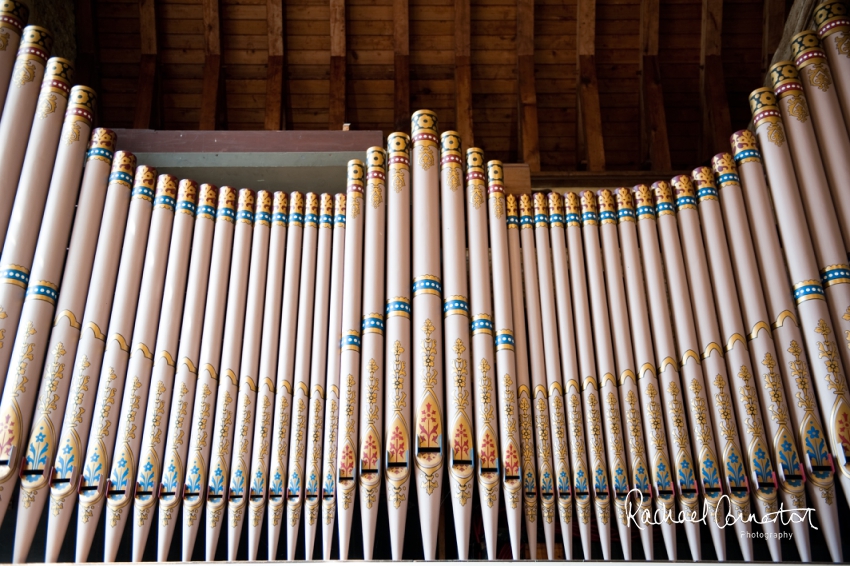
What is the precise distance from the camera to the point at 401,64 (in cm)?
655

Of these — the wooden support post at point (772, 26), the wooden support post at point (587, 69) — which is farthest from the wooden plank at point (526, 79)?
the wooden support post at point (772, 26)

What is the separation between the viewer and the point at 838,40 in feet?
13.3

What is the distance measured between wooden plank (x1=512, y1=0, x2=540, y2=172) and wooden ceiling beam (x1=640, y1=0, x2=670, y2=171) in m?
0.88

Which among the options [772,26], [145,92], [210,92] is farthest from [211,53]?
[772,26]

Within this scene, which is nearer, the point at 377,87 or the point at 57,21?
the point at 57,21

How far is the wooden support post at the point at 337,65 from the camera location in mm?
6387

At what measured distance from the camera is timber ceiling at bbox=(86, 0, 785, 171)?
6.49m

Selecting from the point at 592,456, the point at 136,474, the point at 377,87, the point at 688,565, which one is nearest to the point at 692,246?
the point at 592,456

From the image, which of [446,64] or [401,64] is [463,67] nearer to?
Answer: [446,64]

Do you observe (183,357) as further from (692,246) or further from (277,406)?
(692,246)

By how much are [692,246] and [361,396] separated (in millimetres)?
1699

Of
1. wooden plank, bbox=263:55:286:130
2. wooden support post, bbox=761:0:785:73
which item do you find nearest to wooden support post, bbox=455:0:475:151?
wooden plank, bbox=263:55:286:130

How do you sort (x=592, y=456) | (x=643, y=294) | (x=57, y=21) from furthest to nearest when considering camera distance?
(x=57, y=21), (x=643, y=294), (x=592, y=456)

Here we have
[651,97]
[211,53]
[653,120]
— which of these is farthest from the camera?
[211,53]
